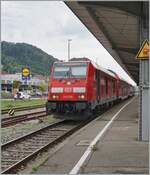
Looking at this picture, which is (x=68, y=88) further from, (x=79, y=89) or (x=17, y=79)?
(x=17, y=79)

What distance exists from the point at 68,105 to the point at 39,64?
79733mm

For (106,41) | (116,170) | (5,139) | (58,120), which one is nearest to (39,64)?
(106,41)

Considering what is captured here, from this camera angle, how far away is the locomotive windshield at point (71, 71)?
21.7m

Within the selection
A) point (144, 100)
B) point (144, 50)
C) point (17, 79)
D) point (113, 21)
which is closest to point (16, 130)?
point (144, 100)

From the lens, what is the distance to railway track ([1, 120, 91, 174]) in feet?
33.6

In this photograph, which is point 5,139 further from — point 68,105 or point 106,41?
point 106,41

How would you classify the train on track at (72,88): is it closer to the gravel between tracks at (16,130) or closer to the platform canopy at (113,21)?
the gravel between tracks at (16,130)

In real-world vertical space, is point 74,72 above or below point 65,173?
above

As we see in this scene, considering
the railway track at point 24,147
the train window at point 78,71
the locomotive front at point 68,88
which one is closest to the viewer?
the railway track at point 24,147

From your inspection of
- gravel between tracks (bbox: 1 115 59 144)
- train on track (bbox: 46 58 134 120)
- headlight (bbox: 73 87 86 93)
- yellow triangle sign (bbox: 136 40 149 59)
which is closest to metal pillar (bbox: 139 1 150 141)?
yellow triangle sign (bbox: 136 40 149 59)

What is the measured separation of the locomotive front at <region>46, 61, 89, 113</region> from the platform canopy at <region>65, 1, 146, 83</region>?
2.83m

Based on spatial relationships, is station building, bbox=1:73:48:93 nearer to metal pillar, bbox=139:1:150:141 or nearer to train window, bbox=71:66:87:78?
train window, bbox=71:66:87:78

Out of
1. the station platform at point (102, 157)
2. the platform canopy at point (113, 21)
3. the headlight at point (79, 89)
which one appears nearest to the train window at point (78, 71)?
the headlight at point (79, 89)

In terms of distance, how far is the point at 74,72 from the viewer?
71.7 feet
